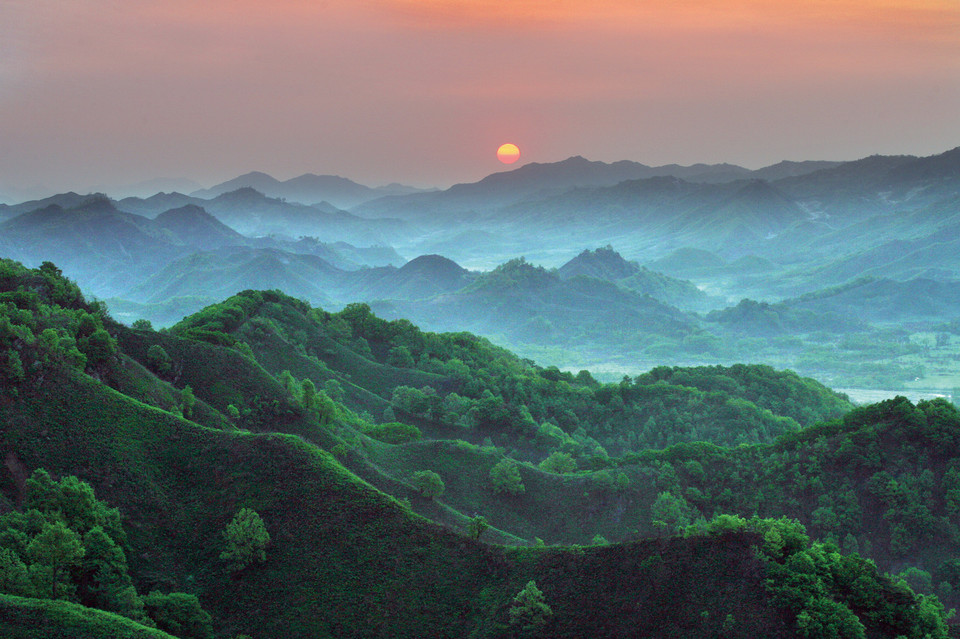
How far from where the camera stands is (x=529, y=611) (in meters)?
54.1

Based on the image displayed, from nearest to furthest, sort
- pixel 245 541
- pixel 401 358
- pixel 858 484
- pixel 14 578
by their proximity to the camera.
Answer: pixel 14 578 < pixel 245 541 < pixel 858 484 < pixel 401 358

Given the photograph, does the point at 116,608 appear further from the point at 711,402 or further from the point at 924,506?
the point at 711,402

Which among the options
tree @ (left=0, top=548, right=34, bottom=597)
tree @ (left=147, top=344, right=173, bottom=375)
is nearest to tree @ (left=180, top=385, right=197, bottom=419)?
tree @ (left=147, top=344, right=173, bottom=375)

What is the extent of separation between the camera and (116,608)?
5141 centimetres

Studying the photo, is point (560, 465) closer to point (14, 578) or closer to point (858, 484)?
point (858, 484)

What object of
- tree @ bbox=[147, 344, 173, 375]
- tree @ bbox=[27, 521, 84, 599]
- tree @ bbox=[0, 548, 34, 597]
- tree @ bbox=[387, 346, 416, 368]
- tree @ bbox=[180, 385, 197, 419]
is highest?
tree @ bbox=[387, 346, 416, 368]

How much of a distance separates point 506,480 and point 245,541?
42940 mm

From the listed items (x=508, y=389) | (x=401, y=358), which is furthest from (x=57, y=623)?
(x=401, y=358)

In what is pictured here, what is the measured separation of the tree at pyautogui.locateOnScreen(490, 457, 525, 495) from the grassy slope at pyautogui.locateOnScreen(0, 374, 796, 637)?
107 feet

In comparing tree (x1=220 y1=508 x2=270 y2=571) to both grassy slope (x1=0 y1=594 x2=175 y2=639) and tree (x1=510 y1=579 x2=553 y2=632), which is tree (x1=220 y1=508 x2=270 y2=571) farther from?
tree (x1=510 y1=579 x2=553 y2=632)

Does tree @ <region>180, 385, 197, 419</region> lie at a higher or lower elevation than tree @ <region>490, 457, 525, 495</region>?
higher

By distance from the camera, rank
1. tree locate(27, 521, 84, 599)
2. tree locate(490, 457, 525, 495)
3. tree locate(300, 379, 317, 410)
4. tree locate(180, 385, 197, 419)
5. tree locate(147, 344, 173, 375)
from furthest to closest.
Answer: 1. tree locate(300, 379, 317, 410)
2. tree locate(490, 457, 525, 495)
3. tree locate(147, 344, 173, 375)
4. tree locate(180, 385, 197, 419)
5. tree locate(27, 521, 84, 599)

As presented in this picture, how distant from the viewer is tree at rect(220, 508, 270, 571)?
59.0 meters

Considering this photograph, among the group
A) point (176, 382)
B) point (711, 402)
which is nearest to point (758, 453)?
point (711, 402)
